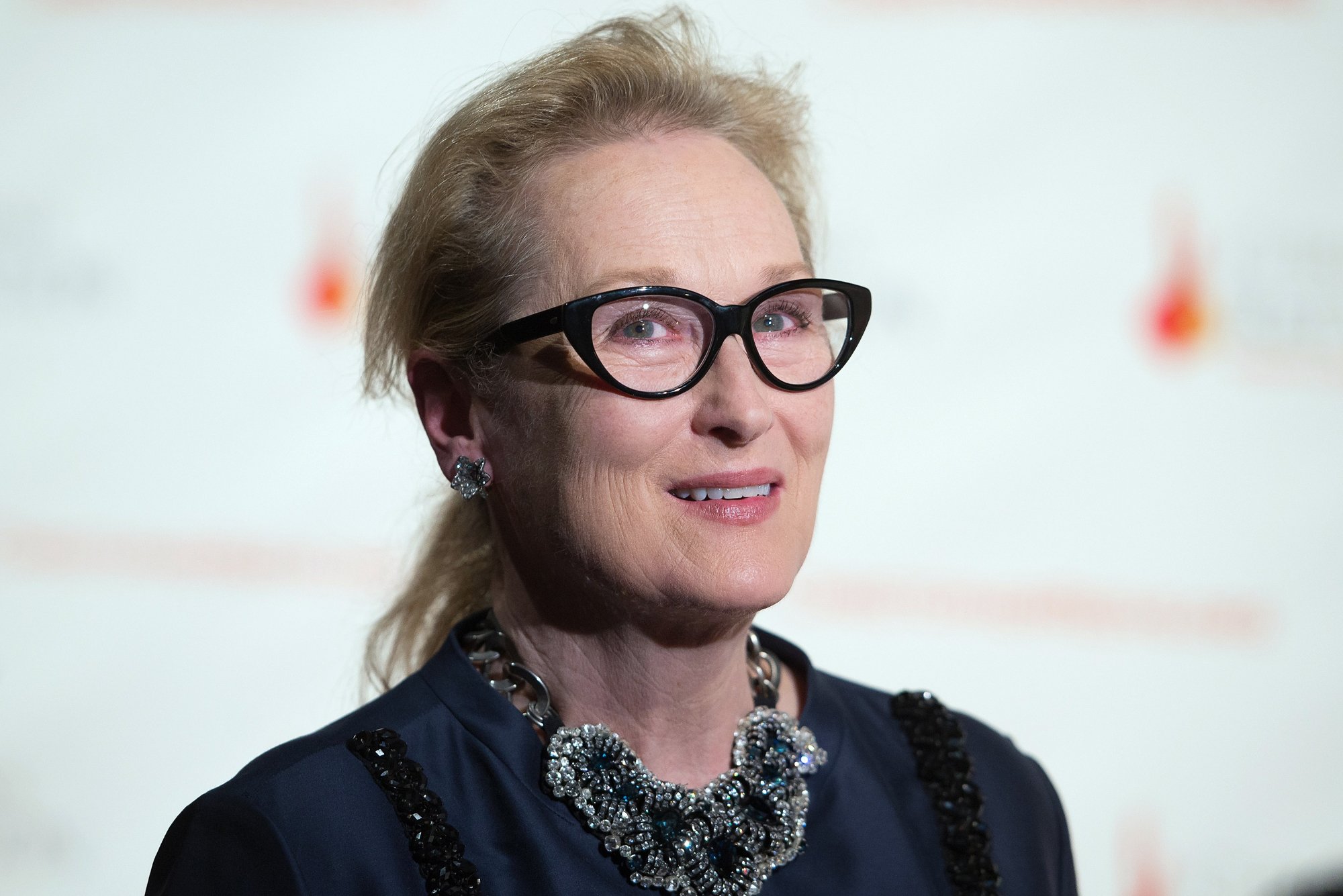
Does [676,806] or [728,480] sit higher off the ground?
[728,480]

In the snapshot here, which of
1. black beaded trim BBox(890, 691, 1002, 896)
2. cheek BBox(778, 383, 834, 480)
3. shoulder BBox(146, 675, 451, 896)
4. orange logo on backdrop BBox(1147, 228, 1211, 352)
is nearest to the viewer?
shoulder BBox(146, 675, 451, 896)

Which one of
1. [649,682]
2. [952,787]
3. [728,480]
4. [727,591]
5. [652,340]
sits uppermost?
[652,340]

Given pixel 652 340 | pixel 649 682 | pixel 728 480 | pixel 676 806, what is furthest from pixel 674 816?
pixel 652 340

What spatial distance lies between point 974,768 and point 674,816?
16.8 inches

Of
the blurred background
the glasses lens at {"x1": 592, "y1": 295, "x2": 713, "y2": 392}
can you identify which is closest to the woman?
the glasses lens at {"x1": 592, "y1": 295, "x2": 713, "y2": 392}

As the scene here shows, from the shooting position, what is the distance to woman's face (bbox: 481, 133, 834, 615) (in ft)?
4.01

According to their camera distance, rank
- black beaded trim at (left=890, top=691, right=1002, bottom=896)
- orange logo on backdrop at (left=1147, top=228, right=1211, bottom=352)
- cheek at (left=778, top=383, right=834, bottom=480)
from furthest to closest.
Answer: orange logo on backdrop at (left=1147, top=228, right=1211, bottom=352) < black beaded trim at (left=890, top=691, right=1002, bottom=896) < cheek at (left=778, top=383, right=834, bottom=480)

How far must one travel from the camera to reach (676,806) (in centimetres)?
129

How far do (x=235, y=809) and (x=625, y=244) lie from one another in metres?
0.65

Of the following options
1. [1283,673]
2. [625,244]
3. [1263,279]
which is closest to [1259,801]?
[1283,673]

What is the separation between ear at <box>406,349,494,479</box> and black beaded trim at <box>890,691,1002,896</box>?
0.60 m

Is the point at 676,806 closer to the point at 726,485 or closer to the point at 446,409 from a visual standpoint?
the point at 726,485

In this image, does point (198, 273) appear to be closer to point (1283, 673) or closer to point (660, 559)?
point (660, 559)

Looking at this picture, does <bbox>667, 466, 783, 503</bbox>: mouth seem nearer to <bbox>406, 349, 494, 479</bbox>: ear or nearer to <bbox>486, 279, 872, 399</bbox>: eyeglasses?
<bbox>486, 279, 872, 399</bbox>: eyeglasses
